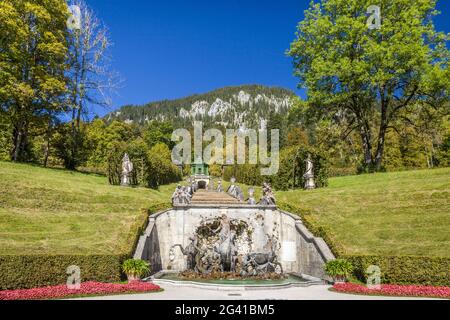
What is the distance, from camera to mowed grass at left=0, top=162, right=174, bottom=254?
21.6 metres

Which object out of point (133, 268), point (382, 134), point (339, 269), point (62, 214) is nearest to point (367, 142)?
point (382, 134)

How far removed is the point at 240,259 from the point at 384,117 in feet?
85.4

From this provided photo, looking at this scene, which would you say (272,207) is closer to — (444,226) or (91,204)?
(444,226)

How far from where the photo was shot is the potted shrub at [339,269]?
778 inches

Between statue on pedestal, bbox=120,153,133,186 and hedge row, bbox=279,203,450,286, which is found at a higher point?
statue on pedestal, bbox=120,153,133,186

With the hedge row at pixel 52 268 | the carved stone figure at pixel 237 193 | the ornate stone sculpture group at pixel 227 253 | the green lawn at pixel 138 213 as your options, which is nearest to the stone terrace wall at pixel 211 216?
the ornate stone sculpture group at pixel 227 253

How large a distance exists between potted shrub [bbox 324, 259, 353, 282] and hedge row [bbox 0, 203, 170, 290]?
1003cm

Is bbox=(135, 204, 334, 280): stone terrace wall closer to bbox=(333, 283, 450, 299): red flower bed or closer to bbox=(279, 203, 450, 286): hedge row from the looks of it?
bbox=(279, 203, 450, 286): hedge row

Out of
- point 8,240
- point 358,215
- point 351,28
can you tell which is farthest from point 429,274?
point 351,28

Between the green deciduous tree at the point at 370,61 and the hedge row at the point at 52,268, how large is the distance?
94.2 feet

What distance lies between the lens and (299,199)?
3303 centimetres

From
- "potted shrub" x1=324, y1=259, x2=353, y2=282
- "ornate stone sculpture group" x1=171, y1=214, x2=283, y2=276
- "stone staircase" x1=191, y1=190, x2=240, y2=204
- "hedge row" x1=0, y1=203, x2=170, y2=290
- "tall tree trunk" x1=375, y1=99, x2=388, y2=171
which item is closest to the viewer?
"hedge row" x1=0, y1=203, x2=170, y2=290

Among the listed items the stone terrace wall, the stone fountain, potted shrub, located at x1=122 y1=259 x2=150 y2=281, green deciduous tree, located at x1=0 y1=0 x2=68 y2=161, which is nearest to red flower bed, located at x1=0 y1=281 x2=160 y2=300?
potted shrub, located at x1=122 y1=259 x2=150 y2=281

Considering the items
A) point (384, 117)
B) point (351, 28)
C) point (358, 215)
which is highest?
point (351, 28)
